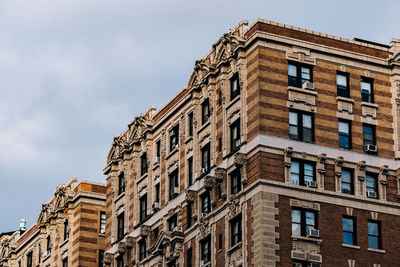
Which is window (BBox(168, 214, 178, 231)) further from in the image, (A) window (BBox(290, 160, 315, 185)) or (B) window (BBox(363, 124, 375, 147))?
(B) window (BBox(363, 124, 375, 147))

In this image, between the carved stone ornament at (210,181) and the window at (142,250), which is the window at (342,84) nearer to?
the carved stone ornament at (210,181)

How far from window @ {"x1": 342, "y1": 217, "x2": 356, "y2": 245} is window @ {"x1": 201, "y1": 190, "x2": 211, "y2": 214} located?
9.88 m

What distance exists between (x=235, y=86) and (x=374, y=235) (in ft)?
45.5

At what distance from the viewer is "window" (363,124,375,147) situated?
8141cm

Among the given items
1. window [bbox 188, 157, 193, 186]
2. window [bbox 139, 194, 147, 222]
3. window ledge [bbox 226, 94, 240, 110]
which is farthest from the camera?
window [bbox 139, 194, 147, 222]

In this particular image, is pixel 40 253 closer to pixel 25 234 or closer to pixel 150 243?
pixel 25 234

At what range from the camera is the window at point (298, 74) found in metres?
80.5

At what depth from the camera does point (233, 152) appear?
8050 centimetres

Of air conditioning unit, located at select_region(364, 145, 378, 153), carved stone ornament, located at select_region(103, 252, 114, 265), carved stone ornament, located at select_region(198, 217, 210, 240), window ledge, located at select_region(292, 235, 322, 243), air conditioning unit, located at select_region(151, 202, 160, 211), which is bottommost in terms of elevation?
window ledge, located at select_region(292, 235, 322, 243)

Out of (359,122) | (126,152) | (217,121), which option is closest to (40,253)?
(126,152)

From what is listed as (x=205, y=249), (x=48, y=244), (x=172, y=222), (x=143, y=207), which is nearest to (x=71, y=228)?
(x=48, y=244)

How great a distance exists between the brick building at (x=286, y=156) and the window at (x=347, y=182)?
0.25ft

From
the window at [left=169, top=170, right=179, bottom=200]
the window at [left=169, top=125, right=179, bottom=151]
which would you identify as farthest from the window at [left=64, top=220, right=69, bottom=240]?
the window at [left=169, top=170, right=179, bottom=200]

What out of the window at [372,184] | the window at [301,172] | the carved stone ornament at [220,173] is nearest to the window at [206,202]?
the carved stone ornament at [220,173]
